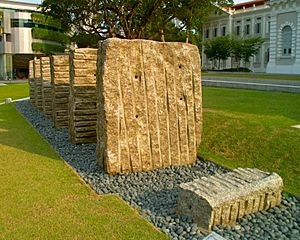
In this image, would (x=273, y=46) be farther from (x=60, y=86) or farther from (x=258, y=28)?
(x=60, y=86)

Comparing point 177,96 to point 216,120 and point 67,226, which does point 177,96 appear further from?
point 67,226

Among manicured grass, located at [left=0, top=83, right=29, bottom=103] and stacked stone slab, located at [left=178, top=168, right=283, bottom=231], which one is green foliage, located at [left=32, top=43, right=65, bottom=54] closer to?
manicured grass, located at [left=0, top=83, right=29, bottom=103]

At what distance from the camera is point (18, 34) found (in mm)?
56031

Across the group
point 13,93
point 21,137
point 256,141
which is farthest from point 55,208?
point 13,93

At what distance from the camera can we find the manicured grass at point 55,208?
3.97 meters

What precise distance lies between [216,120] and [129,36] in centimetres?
1008

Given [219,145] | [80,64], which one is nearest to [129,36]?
[80,64]

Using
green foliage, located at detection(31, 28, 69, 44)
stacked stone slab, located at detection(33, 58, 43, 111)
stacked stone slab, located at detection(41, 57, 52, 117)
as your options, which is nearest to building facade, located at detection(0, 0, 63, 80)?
green foliage, located at detection(31, 28, 69, 44)

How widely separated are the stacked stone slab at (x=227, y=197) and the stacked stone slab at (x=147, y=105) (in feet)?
6.24

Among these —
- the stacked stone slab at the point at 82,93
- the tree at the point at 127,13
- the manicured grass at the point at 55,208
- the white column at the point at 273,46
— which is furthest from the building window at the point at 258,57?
the manicured grass at the point at 55,208

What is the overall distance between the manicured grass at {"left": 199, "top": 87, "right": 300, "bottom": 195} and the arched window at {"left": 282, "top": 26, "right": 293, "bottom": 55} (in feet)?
97.2

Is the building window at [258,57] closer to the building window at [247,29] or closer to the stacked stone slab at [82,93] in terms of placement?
the building window at [247,29]

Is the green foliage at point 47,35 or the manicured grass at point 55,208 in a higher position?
the green foliage at point 47,35

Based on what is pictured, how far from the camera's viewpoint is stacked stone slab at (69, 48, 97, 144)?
27.8 ft
